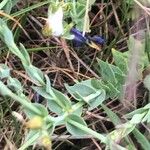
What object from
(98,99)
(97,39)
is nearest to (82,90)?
(98,99)

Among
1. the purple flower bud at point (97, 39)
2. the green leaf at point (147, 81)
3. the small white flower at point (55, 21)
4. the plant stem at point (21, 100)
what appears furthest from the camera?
the purple flower bud at point (97, 39)

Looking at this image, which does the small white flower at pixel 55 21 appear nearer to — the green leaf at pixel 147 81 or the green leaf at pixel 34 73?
the green leaf at pixel 34 73

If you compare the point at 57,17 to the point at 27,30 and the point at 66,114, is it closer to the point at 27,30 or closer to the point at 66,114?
the point at 66,114

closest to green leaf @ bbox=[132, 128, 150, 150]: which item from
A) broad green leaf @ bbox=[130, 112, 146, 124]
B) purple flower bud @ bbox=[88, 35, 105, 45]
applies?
broad green leaf @ bbox=[130, 112, 146, 124]

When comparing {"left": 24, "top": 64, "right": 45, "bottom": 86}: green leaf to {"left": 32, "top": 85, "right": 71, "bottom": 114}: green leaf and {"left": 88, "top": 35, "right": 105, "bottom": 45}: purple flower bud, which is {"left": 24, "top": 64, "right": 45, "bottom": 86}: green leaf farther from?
{"left": 88, "top": 35, "right": 105, "bottom": 45}: purple flower bud

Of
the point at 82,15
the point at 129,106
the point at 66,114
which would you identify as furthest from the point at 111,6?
the point at 66,114

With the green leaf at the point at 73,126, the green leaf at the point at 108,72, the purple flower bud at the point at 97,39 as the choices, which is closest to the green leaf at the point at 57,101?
the green leaf at the point at 73,126

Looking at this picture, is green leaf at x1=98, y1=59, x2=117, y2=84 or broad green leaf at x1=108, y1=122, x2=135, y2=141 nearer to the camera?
broad green leaf at x1=108, y1=122, x2=135, y2=141

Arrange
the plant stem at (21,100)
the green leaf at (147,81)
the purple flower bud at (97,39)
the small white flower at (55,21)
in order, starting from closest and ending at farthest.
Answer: the plant stem at (21,100) → the small white flower at (55,21) → the green leaf at (147,81) → the purple flower bud at (97,39)

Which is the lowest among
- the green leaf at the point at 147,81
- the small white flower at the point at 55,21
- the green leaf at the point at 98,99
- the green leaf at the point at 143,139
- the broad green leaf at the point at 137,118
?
the green leaf at the point at 143,139
